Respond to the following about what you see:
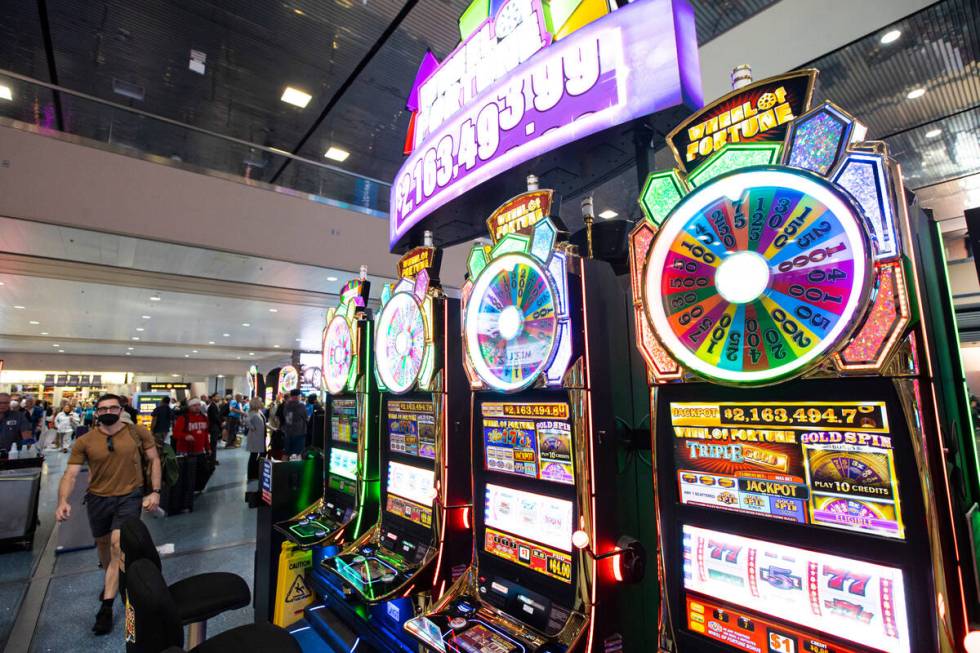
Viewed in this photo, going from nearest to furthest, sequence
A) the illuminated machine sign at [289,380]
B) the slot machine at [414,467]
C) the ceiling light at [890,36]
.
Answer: the slot machine at [414,467] < the ceiling light at [890,36] < the illuminated machine sign at [289,380]

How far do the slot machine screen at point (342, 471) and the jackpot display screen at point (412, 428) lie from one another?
0.60 m

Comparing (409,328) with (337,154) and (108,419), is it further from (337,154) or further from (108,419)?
(337,154)

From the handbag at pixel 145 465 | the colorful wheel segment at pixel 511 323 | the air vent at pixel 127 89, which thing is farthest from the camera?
the air vent at pixel 127 89

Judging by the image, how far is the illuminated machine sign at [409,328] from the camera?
3021 mm

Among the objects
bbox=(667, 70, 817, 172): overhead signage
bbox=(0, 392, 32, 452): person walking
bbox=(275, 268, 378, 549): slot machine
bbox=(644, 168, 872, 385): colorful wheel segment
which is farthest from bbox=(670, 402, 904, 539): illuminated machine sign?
bbox=(0, 392, 32, 452): person walking

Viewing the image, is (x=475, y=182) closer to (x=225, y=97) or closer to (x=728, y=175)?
(x=728, y=175)

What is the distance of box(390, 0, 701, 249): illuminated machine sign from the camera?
2.34 m

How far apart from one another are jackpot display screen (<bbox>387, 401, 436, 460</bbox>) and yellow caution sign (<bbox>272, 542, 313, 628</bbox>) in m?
1.10

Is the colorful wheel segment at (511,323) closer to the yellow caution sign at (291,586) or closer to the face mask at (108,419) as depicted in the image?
the yellow caution sign at (291,586)

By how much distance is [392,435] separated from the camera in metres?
3.37

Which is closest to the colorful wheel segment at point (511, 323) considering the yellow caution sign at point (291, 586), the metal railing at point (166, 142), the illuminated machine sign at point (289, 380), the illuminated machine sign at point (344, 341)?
the illuminated machine sign at point (344, 341)

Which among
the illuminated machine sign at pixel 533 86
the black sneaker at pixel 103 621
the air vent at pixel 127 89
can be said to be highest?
the air vent at pixel 127 89

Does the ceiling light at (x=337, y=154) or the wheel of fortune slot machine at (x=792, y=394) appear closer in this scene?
the wheel of fortune slot machine at (x=792, y=394)

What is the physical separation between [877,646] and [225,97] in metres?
7.66
